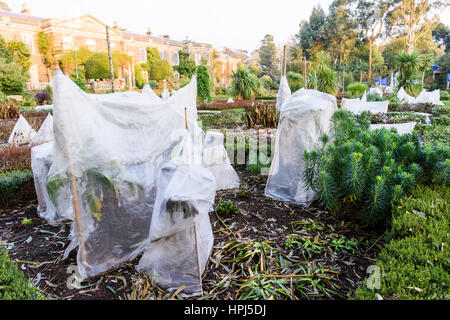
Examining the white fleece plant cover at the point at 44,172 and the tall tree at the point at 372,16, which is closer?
the white fleece plant cover at the point at 44,172

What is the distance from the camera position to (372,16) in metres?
29.4

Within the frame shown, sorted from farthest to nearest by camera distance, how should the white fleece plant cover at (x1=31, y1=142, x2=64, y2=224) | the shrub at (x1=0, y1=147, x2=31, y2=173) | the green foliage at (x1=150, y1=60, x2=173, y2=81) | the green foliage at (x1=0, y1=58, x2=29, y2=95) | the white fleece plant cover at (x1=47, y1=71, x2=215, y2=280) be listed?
the green foliage at (x1=150, y1=60, x2=173, y2=81), the green foliage at (x1=0, y1=58, x2=29, y2=95), the shrub at (x1=0, y1=147, x2=31, y2=173), the white fleece plant cover at (x1=31, y1=142, x2=64, y2=224), the white fleece plant cover at (x1=47, y1=71, x2=215, y2=280)

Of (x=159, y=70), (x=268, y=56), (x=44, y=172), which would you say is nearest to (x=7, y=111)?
(x=44, y=172)

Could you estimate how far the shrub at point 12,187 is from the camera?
342cm

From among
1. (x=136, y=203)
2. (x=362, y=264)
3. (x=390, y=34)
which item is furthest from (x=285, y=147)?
(x=390, y=34)

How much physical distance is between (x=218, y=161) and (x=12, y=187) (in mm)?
2618

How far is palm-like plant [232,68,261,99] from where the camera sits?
619 inches

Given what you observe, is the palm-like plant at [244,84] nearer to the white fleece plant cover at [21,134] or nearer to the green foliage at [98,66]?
the white fleece plant cover at [21,134]

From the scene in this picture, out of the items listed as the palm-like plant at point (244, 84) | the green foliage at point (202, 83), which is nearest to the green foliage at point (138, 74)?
the green foliage at point (202, 83)

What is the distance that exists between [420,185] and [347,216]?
75cm

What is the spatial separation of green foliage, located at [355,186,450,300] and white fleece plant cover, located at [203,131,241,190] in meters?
2.14

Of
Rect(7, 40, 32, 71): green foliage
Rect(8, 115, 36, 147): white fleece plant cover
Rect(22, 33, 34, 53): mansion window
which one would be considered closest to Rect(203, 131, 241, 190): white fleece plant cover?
Rect(8, 115, 36, 147): white fleece plant cover

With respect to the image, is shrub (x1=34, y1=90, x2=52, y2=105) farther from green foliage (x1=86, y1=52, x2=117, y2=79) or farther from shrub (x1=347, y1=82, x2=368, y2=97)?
shrub (x1=347, y1=82, x2=368, y2=97)

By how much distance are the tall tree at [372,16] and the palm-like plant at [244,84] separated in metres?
18.7
